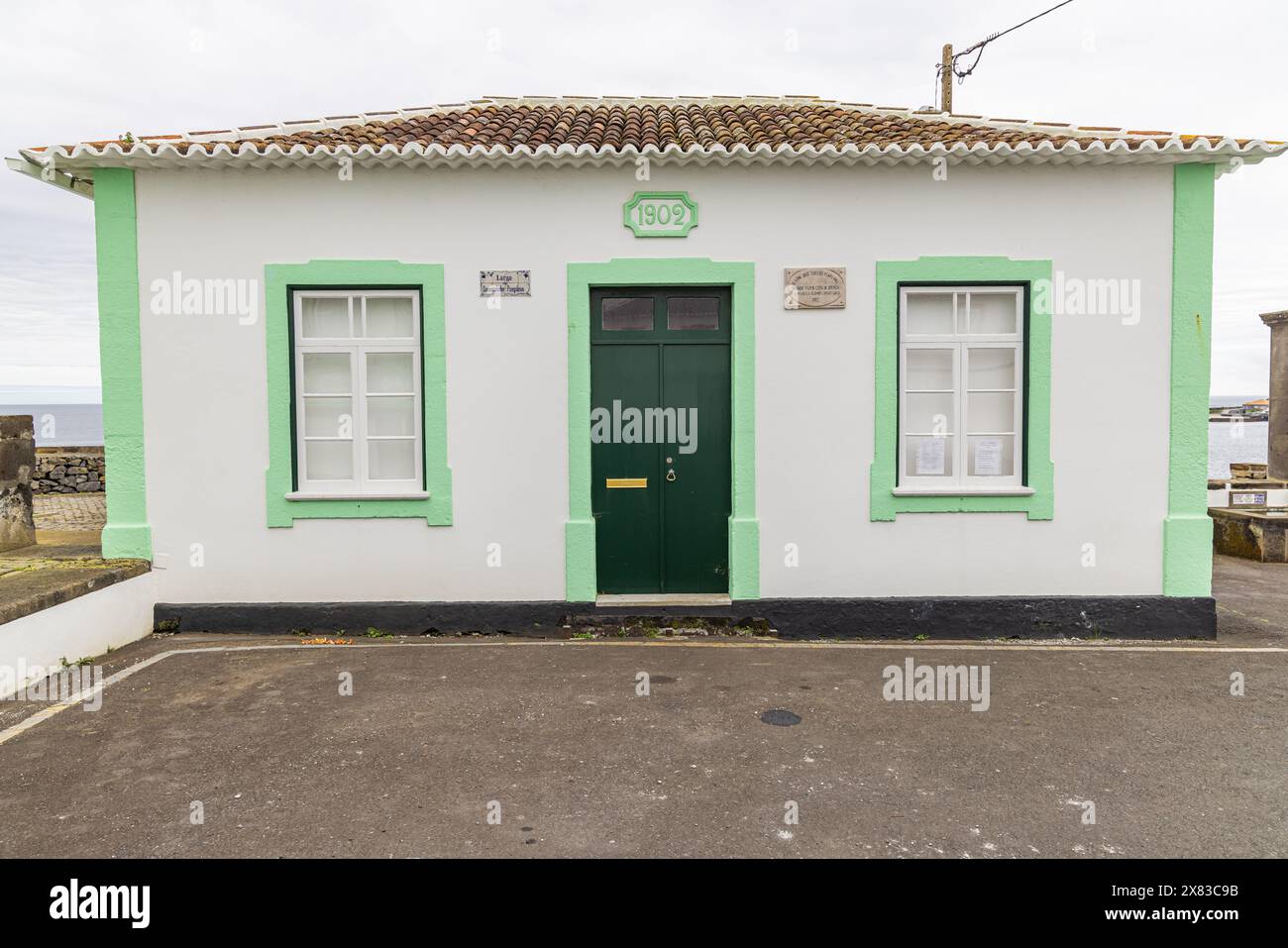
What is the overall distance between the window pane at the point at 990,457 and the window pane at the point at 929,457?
18 centimetres

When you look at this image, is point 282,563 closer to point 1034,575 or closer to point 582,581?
point 582,581

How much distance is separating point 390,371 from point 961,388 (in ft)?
15.9

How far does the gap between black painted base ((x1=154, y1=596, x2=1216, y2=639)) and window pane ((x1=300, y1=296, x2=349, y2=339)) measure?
89.5 inches

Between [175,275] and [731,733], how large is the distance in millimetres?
5749

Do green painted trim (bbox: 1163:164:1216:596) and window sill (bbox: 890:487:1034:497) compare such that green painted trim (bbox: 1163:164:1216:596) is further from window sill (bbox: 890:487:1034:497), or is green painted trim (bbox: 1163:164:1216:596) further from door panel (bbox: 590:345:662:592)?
door panel (bbox: 590:345:662:592)

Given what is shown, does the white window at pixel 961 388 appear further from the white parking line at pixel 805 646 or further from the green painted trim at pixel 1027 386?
the white parking line at pixel 805 646

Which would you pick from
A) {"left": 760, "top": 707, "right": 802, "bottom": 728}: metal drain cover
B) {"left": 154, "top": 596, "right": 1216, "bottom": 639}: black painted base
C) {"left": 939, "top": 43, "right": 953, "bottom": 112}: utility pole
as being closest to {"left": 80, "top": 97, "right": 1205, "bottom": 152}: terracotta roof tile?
{"left": 154, "top": 596, "right": 1216, "bottom": 639}: black painted base

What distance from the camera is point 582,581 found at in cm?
719

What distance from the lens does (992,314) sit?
7281 millimetres

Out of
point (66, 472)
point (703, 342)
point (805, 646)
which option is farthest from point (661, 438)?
point (66, 472)

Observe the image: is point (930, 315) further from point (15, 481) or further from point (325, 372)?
point (15, 481)

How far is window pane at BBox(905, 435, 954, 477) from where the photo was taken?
732cm

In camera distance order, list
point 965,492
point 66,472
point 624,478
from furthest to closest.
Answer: point 66,472 → point 624,478 → point 965,492

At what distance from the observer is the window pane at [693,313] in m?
7.33
